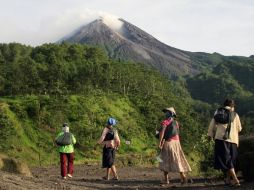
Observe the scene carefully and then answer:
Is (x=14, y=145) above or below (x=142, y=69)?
below

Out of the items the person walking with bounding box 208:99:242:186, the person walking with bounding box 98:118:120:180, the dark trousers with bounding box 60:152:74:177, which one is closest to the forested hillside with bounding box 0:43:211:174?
the dark trousers with bounding box 60:152:74:177

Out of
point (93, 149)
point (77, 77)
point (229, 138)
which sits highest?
point (77, 77)

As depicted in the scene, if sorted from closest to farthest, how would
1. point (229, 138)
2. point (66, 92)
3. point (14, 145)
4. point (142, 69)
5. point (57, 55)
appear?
point (229, 138), point (14, 145), point (66, 92), point (57, 55), point (142, 69)

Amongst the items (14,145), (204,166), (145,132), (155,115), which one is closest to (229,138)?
(204,166)

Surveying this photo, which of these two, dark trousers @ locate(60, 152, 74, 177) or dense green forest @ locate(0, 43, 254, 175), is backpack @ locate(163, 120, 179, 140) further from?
dense green forest @ locate(0, 43, 254, 175)

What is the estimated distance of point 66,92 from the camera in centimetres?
7206

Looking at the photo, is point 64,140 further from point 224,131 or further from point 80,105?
point 80,105

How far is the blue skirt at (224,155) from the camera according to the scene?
40.9 feet

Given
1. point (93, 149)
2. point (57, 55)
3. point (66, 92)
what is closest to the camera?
point (93, 149)

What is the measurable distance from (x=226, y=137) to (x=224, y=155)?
42 centimetres

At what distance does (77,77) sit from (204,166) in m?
63.4

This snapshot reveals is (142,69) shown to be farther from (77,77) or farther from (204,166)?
(204,166)

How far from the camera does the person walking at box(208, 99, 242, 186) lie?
1249 cm

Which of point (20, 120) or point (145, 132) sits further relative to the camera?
point (145, 132)
